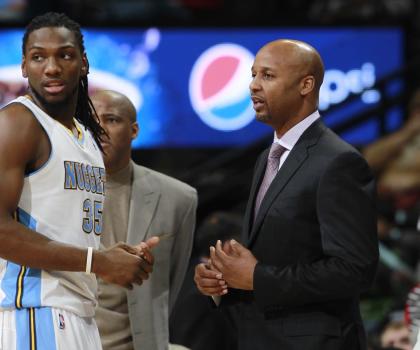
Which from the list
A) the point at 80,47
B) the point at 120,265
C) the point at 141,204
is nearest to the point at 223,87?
the point at 141,204

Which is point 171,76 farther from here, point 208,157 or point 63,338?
point 63,338

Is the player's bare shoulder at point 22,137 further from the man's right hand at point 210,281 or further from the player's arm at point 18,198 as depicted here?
the man's right hand at point 210,281

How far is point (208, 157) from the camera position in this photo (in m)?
10.1

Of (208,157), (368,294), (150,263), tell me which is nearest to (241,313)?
(150,263)

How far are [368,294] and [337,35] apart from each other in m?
2.88

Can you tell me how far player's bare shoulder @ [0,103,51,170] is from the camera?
372cm

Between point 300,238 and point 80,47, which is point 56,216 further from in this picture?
point 300,238

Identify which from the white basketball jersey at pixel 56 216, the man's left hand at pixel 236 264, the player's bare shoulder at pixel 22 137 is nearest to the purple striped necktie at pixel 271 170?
the man's left hand at pixel 236 264

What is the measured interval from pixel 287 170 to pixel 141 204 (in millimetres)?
1117

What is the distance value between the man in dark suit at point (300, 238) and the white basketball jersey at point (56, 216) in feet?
1.85

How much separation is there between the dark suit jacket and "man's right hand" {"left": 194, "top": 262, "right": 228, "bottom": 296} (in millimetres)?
132

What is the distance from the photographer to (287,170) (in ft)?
13.8

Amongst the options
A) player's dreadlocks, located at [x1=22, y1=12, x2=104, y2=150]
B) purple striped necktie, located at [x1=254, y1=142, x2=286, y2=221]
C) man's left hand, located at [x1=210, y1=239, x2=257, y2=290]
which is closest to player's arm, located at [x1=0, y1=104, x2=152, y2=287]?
player's dreadlocks, located at [x1=22, y1=12, x2=104, y2=150]

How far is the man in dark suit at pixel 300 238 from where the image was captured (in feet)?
13.2
